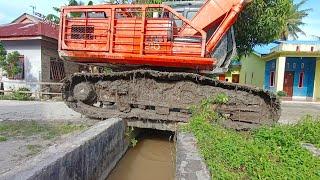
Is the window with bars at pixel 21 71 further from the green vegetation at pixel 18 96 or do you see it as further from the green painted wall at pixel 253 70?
the green painted wall at pixel 253 70

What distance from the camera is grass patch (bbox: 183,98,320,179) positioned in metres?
3.98

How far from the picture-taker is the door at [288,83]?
80.5 feet

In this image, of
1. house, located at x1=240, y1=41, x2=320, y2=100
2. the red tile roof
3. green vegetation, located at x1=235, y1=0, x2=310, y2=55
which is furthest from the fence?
house, located at x1=240, y1=41, x2=320, y2=100

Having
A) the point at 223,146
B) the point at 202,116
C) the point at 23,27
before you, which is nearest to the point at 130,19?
the point at 202,116

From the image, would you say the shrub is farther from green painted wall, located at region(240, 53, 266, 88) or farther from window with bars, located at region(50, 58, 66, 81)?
green painted wall, located at region(240, 53, 266, 88)

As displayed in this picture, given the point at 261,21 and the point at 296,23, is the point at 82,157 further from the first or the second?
the point at 296,23

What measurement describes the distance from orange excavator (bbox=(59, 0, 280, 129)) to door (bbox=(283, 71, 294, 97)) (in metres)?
18.3

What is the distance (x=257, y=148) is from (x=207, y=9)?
12.2 feet

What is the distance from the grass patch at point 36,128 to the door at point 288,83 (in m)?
20.7

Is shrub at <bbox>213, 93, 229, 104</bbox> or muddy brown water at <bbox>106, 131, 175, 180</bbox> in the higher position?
shrub at <bbox>213, 93, 229, 104</bbox>

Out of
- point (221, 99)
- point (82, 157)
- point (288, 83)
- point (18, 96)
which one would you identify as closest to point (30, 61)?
point (18, 96)

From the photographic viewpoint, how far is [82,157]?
14.8 feet

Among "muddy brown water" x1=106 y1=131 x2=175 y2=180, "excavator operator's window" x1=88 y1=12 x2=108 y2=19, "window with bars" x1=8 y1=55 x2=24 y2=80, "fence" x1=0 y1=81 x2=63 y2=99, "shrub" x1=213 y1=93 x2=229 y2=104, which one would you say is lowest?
"muddy brown water" x1=106 y1=131 x2=175 y2=180

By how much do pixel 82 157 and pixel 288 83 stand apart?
2268 cm
